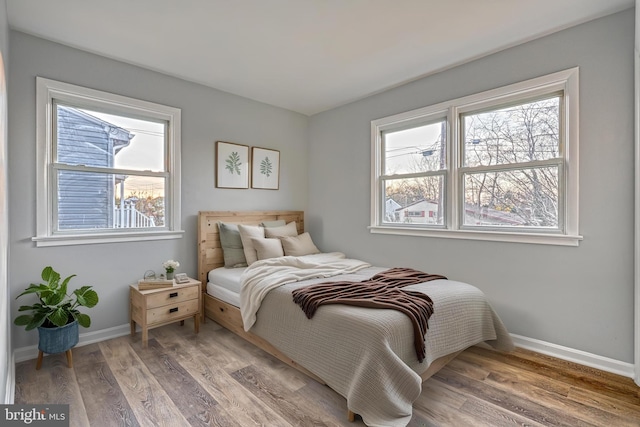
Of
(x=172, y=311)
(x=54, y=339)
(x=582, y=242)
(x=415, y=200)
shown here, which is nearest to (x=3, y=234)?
(x=54, y=339)

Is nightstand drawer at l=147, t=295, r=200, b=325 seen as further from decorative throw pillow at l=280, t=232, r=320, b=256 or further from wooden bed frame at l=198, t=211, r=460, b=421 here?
decorative throw pillow at l=280, t=232, r=320, b=256

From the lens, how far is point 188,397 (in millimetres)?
1997

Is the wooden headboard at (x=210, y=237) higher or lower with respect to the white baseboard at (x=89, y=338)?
higher

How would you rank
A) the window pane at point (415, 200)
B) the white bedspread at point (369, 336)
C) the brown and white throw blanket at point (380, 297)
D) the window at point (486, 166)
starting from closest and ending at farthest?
the white bedspread at point (369, 336)
the brown and white throw blanket at point (380, 297)
the window at point (486, 166)
the window pane at point (415, 200)

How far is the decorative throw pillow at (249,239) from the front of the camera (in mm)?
3365

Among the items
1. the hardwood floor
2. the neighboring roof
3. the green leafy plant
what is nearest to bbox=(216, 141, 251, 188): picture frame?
the neighboring roof

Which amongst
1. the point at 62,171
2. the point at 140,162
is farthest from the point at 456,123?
the point at 62,171

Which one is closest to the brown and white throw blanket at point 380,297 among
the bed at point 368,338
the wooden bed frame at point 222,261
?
the bed at point 368,338

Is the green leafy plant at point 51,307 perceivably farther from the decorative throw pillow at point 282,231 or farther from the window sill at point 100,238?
the decorative throw pillow at point 282,231

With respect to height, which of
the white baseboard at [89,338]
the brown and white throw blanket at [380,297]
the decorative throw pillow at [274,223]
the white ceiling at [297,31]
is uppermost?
the white ceiling at [297,31]

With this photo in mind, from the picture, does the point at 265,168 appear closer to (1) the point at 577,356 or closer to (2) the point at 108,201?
(2) the point at 108,201

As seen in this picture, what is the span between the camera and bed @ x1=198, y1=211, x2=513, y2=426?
1.69 m

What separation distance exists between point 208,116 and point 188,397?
2.77 metres

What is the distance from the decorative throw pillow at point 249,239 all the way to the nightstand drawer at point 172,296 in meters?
0.59
